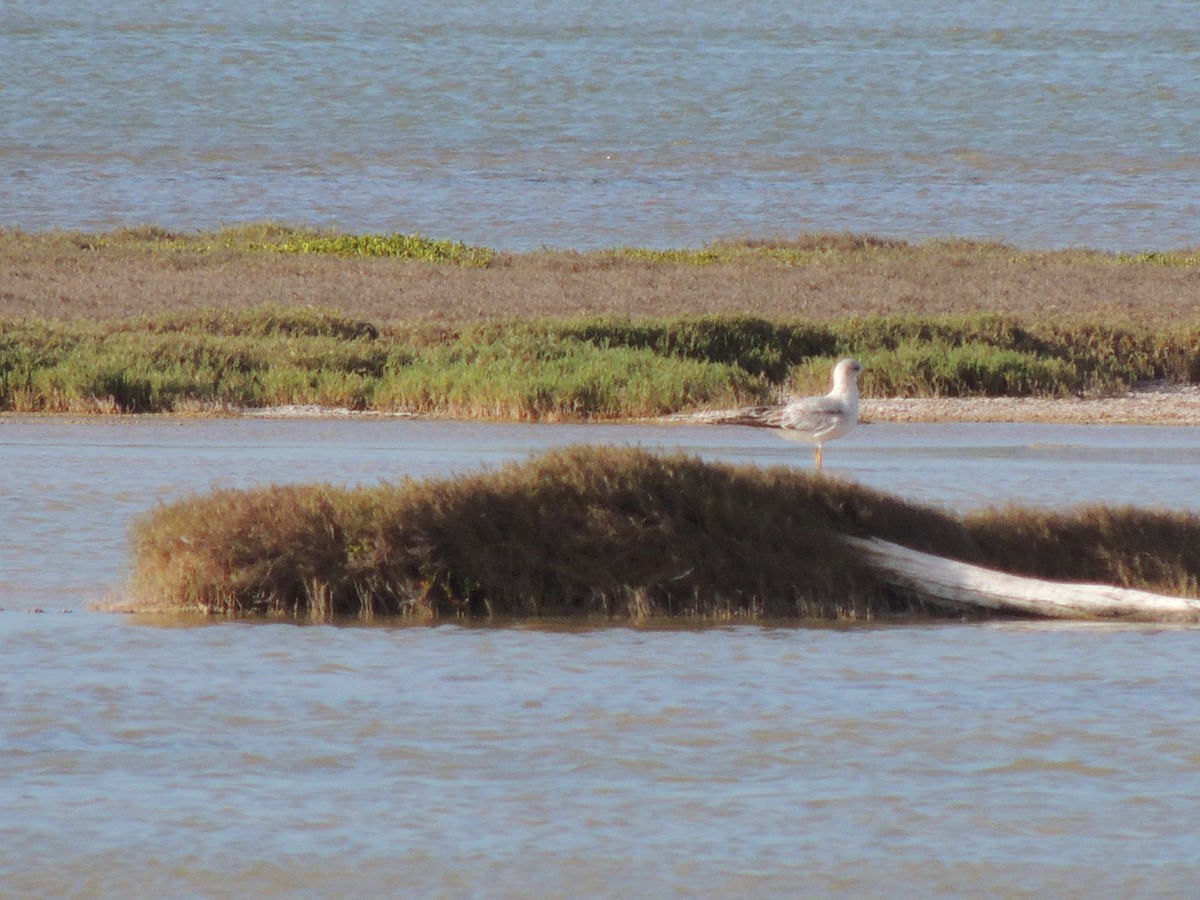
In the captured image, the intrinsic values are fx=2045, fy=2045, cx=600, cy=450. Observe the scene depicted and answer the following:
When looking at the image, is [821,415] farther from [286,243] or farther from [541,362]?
[286,243]

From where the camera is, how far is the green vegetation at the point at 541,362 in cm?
2258

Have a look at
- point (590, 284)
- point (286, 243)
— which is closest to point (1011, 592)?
point (590, 284)

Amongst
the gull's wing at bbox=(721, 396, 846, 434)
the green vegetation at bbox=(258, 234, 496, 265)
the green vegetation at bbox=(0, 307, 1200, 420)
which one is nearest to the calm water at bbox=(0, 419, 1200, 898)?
the gull's wing at bbox=(721, 396, 846, 434)

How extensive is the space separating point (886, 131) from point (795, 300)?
4696 cm

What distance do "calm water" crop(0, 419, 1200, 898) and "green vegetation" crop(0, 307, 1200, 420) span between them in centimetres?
1113

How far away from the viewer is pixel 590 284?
33875 mm

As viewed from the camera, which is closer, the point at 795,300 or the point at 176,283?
the point at 795,300

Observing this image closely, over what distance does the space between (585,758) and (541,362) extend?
53.9 feet

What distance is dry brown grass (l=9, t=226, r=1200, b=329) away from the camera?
30562mm

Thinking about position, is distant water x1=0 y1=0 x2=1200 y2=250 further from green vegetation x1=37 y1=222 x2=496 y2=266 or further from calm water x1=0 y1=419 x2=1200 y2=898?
calm water x1=0 y1=419 x2=1200 y2=898

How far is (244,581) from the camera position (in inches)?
415

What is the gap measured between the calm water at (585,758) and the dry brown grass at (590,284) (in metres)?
18.3

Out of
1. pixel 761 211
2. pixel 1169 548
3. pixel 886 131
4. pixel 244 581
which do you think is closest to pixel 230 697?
pixel 244 581

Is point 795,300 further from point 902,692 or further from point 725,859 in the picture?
point 725,859
